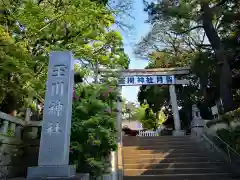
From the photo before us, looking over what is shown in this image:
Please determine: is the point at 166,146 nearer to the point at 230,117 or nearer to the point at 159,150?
the point at 159,150

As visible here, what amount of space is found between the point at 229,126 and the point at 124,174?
3668mm

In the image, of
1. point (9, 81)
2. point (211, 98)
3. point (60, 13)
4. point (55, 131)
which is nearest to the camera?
point (55, 131)

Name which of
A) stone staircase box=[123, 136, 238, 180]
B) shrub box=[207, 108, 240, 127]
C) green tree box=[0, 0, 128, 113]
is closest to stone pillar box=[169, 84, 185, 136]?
stone staircase box=[123, 136, 238, 180]

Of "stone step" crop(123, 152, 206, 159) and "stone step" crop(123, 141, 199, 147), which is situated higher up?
"stone step" crop(123, 141, 199, 147)

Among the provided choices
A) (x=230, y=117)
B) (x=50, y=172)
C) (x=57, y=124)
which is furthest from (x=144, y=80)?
(x=50, y=172)

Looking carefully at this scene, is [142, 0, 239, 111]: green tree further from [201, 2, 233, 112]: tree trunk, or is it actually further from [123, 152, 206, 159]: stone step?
[123, 152, 206, 159]: stone step

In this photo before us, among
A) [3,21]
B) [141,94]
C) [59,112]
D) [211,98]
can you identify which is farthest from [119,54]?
[141,94]

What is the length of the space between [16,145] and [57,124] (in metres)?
2.64

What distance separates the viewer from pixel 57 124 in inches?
153

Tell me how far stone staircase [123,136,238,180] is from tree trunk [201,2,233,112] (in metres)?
2.17

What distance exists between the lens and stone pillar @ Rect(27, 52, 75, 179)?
11.8 feet

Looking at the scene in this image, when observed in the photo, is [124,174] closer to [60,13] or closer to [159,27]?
[60,13]

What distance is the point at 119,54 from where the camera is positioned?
30.7 ft

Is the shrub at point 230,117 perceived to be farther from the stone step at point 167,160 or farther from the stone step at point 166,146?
the stone step at point 166,146
